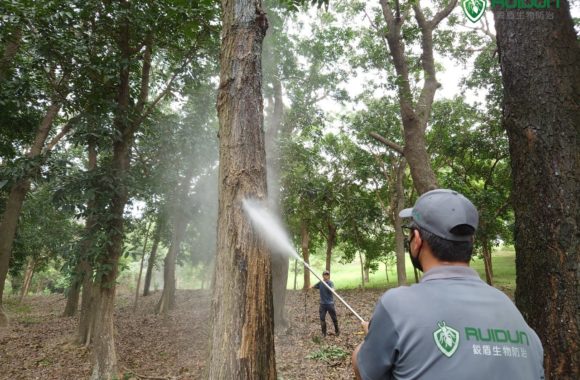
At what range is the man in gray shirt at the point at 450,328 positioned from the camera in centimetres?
140

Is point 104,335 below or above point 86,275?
below

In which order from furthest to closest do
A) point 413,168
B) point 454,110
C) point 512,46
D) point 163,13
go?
point 454,110
point 163,13
point 413,168
point 512,46

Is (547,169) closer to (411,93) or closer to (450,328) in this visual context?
(450,328)

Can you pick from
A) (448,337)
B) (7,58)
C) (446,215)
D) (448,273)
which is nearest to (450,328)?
(448,337)

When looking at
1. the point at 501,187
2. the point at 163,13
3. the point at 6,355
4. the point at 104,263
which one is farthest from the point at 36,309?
the point at 501,187

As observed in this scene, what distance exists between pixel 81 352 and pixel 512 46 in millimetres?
13326

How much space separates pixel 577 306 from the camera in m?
2.63

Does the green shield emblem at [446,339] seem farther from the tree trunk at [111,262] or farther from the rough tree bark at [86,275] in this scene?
the rough tree bark at [86,275]

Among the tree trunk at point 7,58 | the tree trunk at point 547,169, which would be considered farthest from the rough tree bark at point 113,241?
the tree trunk at point 547,169

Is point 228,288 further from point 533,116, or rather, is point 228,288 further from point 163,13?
point 163,13

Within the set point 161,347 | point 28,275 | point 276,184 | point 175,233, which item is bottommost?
point 161,347

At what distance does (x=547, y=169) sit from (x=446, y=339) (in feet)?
7.20

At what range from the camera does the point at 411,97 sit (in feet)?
22.3

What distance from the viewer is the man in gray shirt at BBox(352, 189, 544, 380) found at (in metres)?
1.40
